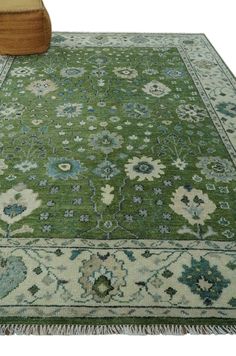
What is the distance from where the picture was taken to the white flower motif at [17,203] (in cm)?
220

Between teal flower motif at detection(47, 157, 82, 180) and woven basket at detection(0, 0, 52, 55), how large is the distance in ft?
5.67

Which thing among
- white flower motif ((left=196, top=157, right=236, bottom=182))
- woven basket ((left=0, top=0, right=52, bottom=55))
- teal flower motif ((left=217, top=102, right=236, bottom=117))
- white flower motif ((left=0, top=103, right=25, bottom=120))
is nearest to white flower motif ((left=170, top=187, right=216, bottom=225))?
white flower motif ((left=196, top=157, right=236, bottom=182))

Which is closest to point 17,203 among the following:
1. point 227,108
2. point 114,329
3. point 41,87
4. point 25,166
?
point 25,166

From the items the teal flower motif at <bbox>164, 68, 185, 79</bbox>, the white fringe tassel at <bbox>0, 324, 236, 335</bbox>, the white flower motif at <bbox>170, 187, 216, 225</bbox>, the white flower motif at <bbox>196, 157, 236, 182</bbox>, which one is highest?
the teal flower motif at <bbox>164, 68, 185, 79</bbox>

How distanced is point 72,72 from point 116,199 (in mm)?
1801

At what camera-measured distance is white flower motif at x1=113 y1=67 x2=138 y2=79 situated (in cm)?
368

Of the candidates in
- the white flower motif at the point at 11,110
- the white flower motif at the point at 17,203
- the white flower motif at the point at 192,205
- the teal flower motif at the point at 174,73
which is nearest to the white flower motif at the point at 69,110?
the white flower motif at the point at 11,110

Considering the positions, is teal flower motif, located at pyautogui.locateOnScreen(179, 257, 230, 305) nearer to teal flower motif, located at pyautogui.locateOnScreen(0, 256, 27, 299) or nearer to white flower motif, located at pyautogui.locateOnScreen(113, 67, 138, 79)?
teal flower motif, located at pyautogui.locateOnScreen(0, 256, 27, 299)

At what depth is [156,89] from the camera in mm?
3471

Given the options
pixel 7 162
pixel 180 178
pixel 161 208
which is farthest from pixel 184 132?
pixel 7 162

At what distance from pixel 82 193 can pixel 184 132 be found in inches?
38.0

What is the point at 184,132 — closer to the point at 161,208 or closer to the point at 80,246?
the point at 161,208

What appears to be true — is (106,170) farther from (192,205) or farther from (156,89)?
(156,89)

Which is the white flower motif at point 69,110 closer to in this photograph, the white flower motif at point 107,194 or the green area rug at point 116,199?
the green area rug at point 116,199
